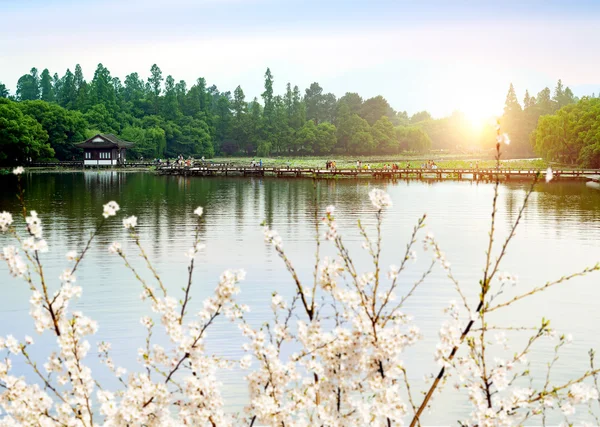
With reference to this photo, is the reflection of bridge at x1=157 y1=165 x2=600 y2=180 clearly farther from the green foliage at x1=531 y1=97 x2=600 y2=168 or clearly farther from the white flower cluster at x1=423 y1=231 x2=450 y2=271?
the white flower cluster at x1=423 y1=231 x2=450 y2=271

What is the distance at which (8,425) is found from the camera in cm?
479

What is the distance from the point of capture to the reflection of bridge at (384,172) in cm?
6864

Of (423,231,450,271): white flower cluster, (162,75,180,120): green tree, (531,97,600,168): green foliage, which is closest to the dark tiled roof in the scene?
(162,75,180,120): green tree

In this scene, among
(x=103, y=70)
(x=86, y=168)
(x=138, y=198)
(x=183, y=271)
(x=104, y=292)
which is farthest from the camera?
(x=103, y=70)

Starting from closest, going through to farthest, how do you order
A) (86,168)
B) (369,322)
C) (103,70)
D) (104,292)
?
(369,322) → (104,292) → (86,168) → (103,70)

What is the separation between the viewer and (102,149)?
290ft

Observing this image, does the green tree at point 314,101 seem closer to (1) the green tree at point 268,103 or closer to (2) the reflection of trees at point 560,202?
(1) the green tree at point 268,103

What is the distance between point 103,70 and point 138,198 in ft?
211

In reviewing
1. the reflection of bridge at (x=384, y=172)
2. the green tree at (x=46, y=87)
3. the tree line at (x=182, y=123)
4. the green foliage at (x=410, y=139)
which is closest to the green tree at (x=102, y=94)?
the tree line at (x=182, y=123)

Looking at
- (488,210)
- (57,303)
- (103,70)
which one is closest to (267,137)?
(103,70)

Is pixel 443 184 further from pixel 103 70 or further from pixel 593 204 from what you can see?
pixel 103 70

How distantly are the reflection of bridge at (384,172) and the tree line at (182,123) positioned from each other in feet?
45.0

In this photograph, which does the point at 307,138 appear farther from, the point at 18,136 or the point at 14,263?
the point at 14,263

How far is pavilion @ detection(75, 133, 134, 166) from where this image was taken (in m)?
87.1
